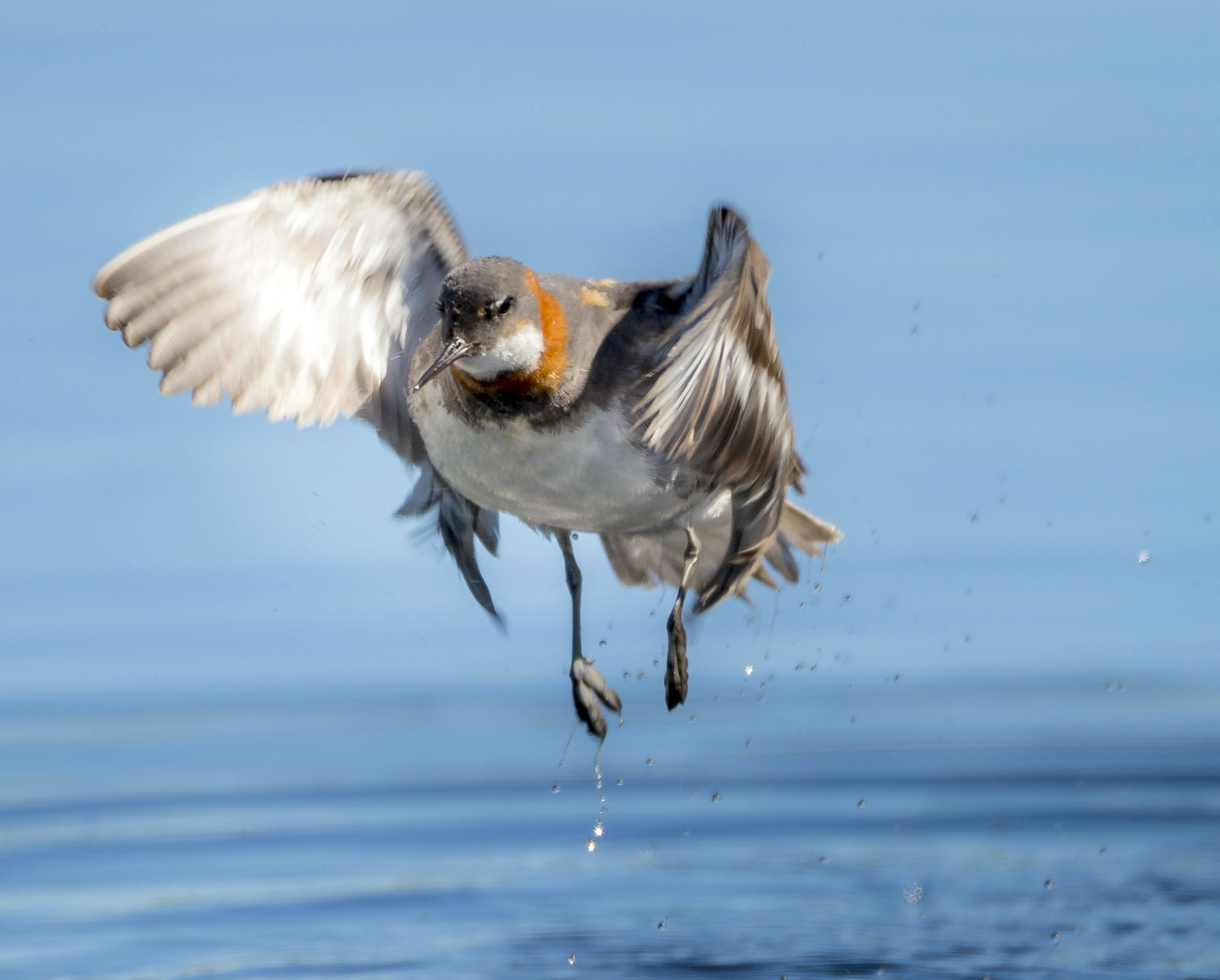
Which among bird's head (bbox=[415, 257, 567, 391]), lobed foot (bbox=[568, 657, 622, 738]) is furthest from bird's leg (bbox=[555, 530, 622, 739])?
bird's head (bbox=[415, 257, 567, 391])

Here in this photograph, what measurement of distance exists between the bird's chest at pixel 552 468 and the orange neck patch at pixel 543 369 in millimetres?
140

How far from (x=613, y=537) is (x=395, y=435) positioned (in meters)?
1.30

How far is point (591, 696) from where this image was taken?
9039 millimetres

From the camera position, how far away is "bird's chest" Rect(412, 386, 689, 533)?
7.98 meters

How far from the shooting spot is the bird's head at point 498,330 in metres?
7.85

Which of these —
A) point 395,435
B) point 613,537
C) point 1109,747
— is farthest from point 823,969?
point 1109,747

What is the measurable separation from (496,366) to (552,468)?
50 centimetres

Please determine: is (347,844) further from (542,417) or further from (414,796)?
(542,417)

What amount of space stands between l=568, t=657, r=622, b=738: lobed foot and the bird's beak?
6.08 feet

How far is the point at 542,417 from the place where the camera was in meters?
7.96

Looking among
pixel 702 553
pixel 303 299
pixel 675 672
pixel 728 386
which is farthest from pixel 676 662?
pixel 303 299

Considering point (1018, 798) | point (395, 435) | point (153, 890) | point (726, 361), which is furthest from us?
point (1018, 798)

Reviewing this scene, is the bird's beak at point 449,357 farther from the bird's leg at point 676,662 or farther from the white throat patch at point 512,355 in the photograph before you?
the bird's leg at point 676,662

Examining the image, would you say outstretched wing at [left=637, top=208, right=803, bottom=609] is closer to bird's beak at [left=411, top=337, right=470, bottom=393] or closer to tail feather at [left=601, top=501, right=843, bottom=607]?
bird's beak at [left=411, top=337, right=470, bottom=393]
